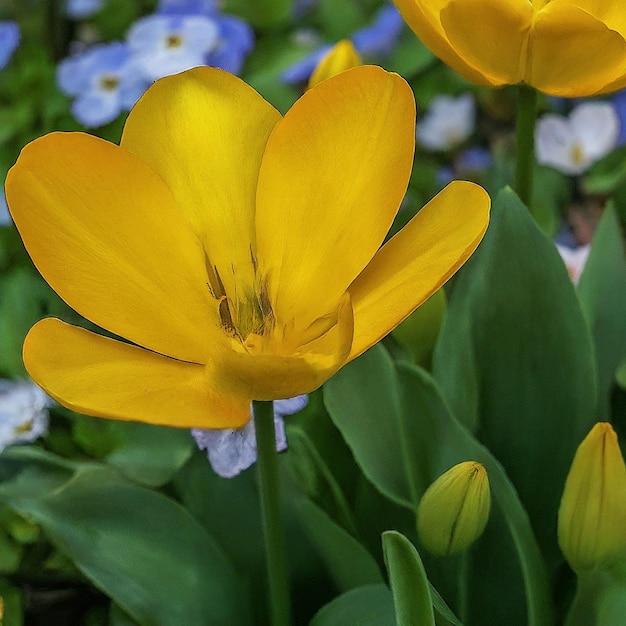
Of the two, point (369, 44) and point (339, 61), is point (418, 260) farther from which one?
point (369, 44)

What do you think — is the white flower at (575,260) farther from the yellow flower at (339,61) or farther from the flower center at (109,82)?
the flower center at (109,82)

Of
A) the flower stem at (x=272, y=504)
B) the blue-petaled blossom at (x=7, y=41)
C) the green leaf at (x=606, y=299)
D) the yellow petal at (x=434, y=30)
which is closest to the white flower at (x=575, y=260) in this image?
the green leaf at (x=606, y=299)

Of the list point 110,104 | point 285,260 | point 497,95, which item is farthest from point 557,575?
point 497,95

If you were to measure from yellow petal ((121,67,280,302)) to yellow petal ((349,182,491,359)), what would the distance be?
0.07 meters

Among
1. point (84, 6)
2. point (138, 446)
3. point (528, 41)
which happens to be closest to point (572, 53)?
point (528, 41)

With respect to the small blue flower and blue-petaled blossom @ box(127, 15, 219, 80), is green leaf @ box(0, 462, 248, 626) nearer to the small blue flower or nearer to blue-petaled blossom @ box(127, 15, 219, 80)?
blue-petaled blossom @ box(127, 15, 219, 80)

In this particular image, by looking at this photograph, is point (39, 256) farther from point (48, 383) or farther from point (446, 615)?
point (446, 615)

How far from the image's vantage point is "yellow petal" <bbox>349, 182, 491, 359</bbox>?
15.3 inches

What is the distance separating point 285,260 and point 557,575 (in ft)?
0.98

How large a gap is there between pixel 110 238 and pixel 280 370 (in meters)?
0.12

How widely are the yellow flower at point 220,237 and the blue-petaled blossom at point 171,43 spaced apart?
21.6 inches

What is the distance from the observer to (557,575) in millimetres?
A: 611

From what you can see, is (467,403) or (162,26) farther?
(162,26)

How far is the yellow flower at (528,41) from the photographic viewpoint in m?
0.46
